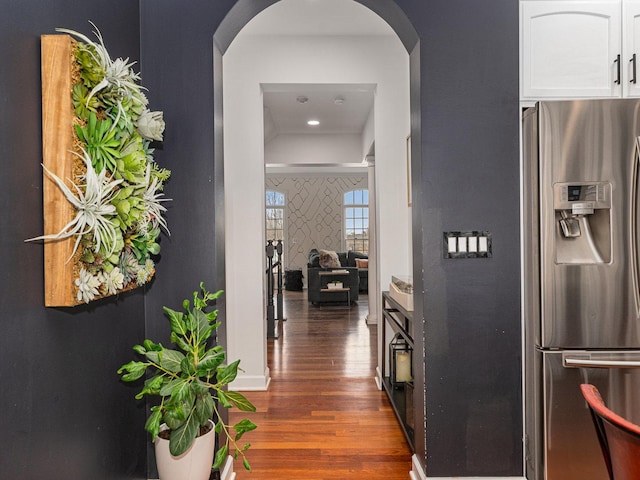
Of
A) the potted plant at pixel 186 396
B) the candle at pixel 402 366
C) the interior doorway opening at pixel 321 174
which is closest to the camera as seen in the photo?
the potted plant at pixel 186 396

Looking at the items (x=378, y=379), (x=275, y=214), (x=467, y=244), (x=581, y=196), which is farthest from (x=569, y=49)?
(x=275, y=214)

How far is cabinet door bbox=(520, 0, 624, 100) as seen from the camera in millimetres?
1933

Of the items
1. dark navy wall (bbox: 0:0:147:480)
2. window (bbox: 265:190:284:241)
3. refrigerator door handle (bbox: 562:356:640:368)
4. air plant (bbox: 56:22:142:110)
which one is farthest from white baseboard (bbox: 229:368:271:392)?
window (bbox: 265:190:284:241)

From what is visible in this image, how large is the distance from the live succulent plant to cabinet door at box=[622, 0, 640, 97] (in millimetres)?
2057

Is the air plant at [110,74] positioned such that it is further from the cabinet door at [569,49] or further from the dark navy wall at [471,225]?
the cabinet door at [569,49]

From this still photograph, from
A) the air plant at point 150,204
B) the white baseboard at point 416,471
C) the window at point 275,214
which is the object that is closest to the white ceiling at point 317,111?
the air plant at point 150,204

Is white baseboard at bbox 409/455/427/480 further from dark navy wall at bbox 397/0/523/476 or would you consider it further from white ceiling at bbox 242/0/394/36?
white ceiling at bbox 242/0/394/36

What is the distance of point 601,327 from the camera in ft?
5.89

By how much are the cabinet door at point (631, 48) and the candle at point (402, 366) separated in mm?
2018

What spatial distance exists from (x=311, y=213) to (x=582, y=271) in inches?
338

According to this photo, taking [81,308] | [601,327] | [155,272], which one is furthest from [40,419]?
[601,327]

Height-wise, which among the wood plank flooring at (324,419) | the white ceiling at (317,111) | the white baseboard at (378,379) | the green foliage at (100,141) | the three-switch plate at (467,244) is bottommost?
the wood plank flooring at (324,419)

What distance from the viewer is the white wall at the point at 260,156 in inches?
138

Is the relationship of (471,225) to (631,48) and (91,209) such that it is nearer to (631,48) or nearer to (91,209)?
(631,48)
